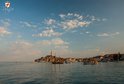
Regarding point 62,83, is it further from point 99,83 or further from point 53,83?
point 99,83

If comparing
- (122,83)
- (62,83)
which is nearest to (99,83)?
(122,83)

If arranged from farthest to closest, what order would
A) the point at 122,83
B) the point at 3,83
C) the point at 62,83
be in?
the point at 3,83 → the point at 62,83 → the point at 122,83

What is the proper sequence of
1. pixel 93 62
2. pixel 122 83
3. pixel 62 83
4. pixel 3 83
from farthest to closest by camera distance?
pixel 93 62 → pixel 3 83 → pixel 62 83 → pixel 122 83

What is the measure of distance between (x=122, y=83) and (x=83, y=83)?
11.8 metres

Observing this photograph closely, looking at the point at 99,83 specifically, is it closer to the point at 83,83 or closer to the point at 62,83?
the point at 83,83

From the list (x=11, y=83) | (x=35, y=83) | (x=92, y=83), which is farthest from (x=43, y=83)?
(x=92, y=83)

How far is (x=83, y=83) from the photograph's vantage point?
58594 millimetres

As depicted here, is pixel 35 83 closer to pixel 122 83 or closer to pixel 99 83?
pixel 99 83

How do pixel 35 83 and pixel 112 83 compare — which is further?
pixel 35 83

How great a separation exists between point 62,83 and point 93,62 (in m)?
131

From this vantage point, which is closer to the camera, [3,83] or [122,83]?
[122,83]

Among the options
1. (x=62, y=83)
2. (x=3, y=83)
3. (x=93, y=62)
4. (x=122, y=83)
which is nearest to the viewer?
(x=122, y=83)

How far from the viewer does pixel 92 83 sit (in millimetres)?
57594

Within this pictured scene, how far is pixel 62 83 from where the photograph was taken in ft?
200
